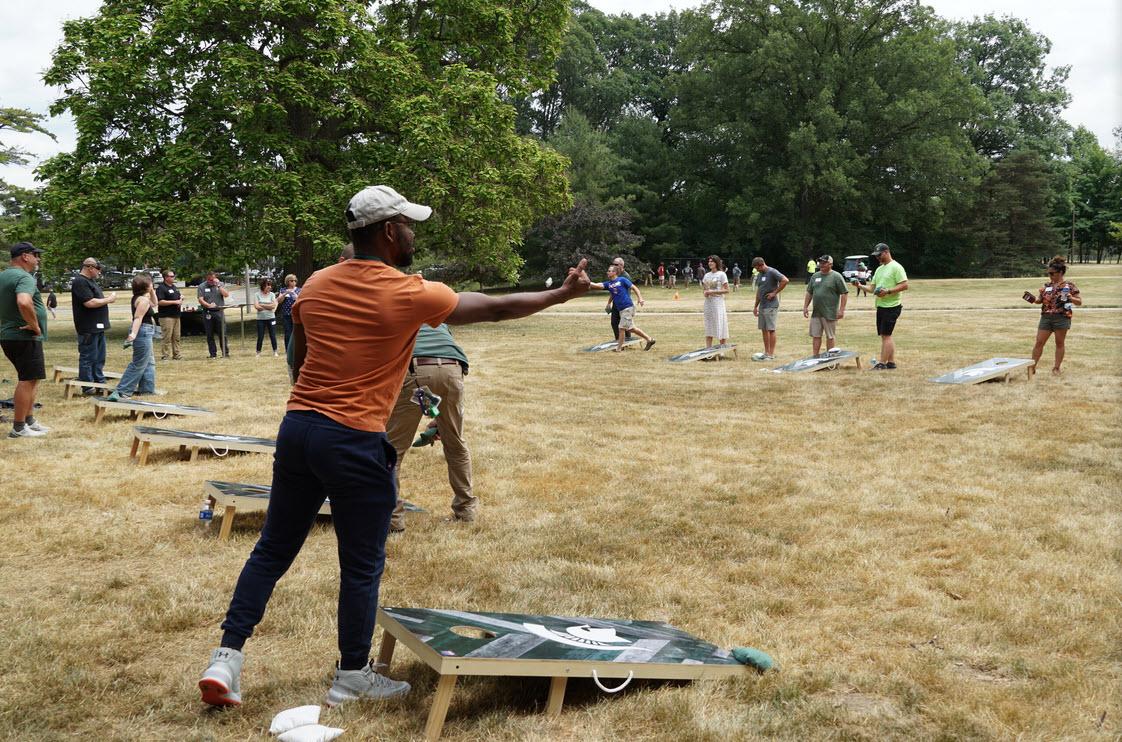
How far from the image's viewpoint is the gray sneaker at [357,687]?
3.69 metres

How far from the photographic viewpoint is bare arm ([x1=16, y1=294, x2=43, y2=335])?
372 inches

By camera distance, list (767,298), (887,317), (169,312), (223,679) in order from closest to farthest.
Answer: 1. (223,679)
2. (887,317)
3. (767,298)
4. (169,312)

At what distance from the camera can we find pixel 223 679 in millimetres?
3535

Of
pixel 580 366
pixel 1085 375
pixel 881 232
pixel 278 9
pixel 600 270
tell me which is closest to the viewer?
pixel 1085 375

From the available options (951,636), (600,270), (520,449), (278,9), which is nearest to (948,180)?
(600,270)

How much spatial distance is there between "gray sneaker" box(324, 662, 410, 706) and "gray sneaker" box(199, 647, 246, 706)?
0.39 metres

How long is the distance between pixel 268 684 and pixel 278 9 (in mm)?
22908

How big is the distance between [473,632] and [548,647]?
381 mm

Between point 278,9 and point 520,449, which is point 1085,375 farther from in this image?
point 278,9

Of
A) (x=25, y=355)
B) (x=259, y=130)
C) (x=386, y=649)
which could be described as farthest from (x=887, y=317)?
(x=259, y=130)

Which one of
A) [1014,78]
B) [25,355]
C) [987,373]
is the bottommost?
[987,373]

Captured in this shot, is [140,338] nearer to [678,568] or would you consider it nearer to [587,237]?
[678,568]

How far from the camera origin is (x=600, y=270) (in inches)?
1884

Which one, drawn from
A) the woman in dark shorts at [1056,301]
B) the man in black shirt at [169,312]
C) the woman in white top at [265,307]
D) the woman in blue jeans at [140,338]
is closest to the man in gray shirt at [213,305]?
the man in black shirt at [169,312]
